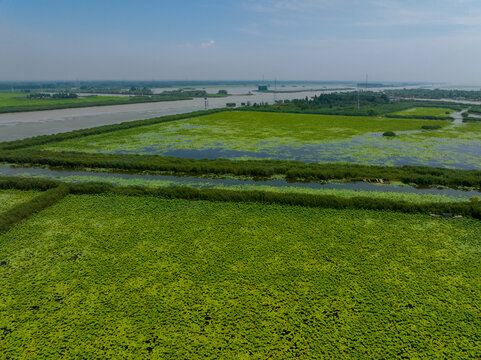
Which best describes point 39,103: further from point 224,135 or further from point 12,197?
point 12,197

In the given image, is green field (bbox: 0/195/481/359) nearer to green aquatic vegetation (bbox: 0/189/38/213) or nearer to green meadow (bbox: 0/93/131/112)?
green aquatic vegetation (bbox: 0/189/38/213)

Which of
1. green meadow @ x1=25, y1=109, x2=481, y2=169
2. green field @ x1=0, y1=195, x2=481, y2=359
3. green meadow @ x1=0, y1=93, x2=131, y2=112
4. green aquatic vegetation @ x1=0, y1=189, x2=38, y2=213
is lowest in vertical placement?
green field @ x1=0, y1=195, x2=481, y2=359

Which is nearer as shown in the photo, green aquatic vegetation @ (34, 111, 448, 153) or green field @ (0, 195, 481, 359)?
green field @ (0, 195, 481, 359)

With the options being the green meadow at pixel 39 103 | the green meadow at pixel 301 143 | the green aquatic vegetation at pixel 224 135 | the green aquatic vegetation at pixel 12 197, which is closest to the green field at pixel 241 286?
the green aquatic vegetation at pixel 12 197

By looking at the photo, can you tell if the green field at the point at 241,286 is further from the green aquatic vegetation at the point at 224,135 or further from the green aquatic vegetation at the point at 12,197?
the green aquatic vegetation at the point at 224,135

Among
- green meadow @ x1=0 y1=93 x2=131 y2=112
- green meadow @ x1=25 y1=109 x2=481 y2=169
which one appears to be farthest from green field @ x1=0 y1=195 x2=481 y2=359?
green meadow @ x1=0 y1=93 x2=131 y2=112

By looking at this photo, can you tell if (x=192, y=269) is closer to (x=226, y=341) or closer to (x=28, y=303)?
(x=226, y=341)

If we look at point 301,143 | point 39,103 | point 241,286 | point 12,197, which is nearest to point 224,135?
point 301,143

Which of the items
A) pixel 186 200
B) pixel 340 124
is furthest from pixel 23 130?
pixel 340 124

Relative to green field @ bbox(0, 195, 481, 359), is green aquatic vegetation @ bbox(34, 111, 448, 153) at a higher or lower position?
higher
